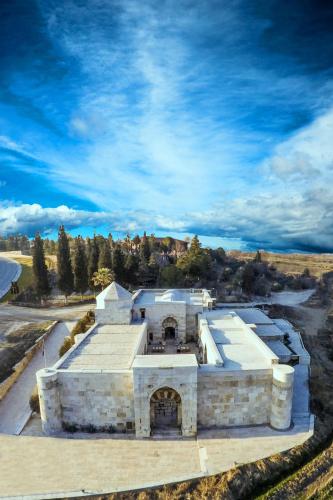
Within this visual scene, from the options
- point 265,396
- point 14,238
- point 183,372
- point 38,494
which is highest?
point 14,238

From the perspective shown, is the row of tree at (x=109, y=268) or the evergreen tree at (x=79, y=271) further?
the evergreen tree at (x=79, y=271)

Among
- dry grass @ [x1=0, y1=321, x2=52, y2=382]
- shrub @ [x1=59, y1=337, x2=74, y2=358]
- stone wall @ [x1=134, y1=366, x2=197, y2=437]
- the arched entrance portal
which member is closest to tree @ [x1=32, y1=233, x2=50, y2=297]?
dry grass @ [x1=0, y1=321, x2=52, y2=382]

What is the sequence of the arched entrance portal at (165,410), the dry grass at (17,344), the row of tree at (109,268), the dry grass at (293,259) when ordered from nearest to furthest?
the arched entrance portal at (165,410), the dry grass at (17,344), the row of tree at (109,268), the dry grass at (293,259)

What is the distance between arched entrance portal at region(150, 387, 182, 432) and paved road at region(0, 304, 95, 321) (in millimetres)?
22376

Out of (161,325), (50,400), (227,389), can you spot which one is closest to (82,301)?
(161,325)

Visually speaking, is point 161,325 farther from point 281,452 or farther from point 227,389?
point 281,452

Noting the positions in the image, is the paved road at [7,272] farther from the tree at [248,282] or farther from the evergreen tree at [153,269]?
the tree at [248,282]

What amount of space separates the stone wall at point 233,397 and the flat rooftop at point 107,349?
459cm

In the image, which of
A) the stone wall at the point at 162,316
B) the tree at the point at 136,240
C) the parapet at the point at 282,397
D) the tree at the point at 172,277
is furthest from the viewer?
the tree at the point at 136,240

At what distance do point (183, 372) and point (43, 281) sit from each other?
1293 inches

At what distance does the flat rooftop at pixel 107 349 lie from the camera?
17.9m

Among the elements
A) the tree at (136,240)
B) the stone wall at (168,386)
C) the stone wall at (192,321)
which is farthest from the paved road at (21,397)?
the tree at (136,240)

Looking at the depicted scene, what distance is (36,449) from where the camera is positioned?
15.2 metres

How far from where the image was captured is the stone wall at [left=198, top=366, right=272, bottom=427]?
16.1m
